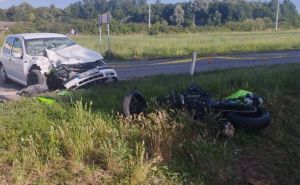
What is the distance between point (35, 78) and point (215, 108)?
5.97 m

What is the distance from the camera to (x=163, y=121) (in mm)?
5664

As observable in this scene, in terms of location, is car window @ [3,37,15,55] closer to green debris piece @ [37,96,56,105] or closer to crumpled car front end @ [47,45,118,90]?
crumpled car front end @ [47,45,118,90]

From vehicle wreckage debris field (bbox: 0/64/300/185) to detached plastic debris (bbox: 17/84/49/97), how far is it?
253cm

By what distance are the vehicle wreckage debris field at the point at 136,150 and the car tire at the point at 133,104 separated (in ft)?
0.61

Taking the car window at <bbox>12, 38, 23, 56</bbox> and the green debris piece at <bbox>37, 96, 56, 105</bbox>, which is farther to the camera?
the car window at <bbox>12, 38, 23, 56</bbox>

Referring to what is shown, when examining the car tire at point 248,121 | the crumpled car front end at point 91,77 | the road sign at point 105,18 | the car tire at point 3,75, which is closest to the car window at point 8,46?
the car tire at point 3,75

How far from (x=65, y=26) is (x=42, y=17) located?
18311mm

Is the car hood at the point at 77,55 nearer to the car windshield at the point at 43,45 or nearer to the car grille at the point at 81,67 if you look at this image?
the car grille at the point at 81,67

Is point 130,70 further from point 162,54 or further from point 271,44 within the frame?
point 271,44

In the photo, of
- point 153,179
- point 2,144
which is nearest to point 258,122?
point 153,179

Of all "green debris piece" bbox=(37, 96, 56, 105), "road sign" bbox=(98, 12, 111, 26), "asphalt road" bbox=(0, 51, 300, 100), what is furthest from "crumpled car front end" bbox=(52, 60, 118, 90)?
"road sign" bbox=(98, 12, 111, 26)

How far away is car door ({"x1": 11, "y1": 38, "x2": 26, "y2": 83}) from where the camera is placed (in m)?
11.6

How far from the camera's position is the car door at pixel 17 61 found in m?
11.6

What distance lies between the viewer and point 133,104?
21.8ft
